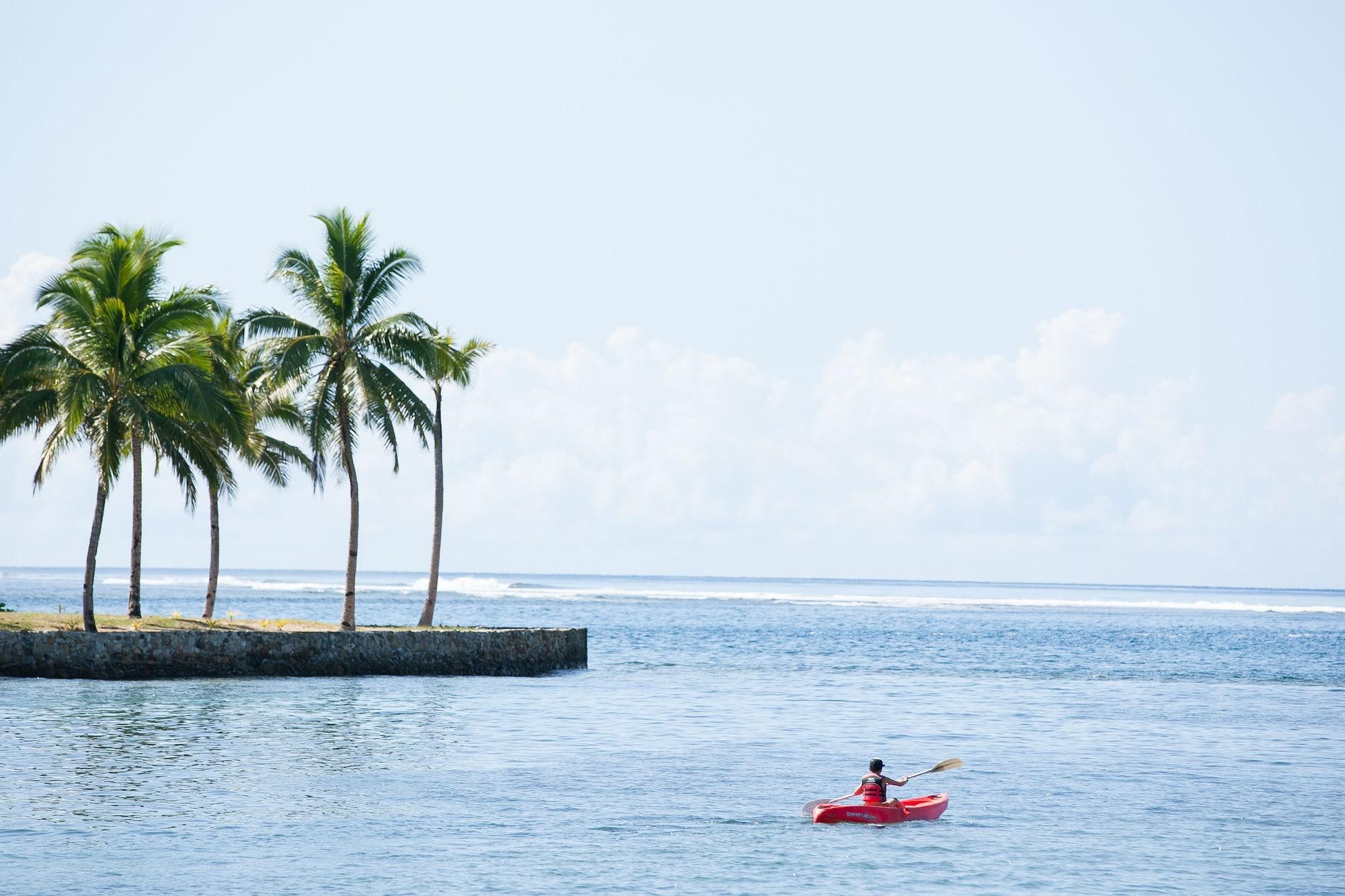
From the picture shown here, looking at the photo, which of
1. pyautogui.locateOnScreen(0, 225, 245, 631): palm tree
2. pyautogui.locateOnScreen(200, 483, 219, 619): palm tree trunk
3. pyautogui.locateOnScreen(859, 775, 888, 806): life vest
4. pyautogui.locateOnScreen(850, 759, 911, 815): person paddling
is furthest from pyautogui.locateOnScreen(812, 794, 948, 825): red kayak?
pyautogui.locateOnScreen(200, 483, 219, 619): palm tree trunk

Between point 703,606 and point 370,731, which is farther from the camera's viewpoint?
point 703,606

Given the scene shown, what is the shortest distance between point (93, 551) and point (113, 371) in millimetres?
4971

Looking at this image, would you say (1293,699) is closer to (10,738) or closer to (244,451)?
(244,451)

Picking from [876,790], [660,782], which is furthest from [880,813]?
[660,782]

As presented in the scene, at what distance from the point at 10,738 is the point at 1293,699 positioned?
39164 mm

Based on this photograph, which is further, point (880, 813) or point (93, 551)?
point (93, 551)

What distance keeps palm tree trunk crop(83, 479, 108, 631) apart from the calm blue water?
188 cm

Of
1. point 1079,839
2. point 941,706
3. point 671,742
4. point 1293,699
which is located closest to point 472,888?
point 1079,839

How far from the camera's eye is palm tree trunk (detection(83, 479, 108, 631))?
35.5m

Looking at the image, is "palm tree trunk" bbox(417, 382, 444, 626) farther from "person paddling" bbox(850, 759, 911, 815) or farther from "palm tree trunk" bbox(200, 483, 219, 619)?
"person paddling" bbox(850, 759, 911, 815)

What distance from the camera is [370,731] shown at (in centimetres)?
3016

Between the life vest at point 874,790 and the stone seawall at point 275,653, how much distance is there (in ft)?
71.7

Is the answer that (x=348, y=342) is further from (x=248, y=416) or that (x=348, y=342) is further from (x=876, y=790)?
(x=876, y=790)

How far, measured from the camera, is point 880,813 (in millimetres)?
21266
